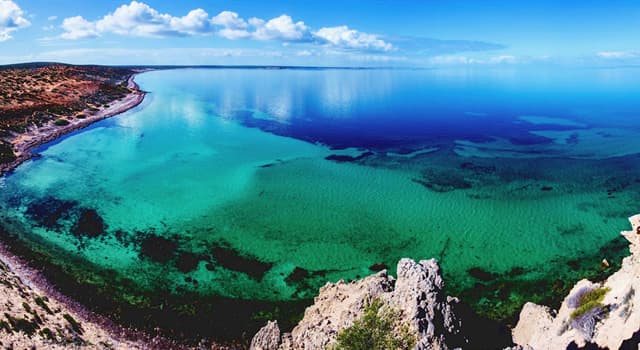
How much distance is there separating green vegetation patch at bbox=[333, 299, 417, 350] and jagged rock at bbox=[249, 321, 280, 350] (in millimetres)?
5081

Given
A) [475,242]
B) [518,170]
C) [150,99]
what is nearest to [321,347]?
[475,242]

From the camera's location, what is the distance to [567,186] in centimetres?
5906

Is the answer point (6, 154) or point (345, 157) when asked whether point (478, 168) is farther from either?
point (6, 154)

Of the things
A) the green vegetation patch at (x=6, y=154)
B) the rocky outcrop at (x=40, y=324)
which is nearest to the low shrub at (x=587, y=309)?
the rocky outcrop at (x=40, y=324)

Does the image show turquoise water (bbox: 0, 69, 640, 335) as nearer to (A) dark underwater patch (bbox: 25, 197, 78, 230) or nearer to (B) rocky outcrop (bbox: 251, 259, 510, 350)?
(A) dark underwater patch (bbox: 25, 197, 78, 230)

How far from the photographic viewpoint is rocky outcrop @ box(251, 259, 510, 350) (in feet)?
67.7

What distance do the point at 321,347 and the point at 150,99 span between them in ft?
505

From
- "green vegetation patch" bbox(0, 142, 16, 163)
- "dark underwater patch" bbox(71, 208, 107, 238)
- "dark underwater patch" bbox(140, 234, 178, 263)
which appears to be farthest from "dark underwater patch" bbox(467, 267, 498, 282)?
"green vegetation patch" bbox(0, 142, 16, 163)

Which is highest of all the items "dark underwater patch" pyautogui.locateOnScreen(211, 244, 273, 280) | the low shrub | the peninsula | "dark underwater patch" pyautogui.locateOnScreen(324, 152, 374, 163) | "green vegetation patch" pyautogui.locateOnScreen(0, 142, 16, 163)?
the peninsula

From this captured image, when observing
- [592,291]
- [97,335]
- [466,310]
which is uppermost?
[592,291]

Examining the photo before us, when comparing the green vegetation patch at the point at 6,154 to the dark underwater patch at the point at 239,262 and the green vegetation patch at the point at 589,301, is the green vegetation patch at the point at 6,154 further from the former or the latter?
the green vegetation patch at the point at 589,301

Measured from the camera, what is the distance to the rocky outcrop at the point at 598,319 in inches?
797

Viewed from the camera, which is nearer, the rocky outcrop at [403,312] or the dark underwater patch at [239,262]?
the rocky outcrop at [403,312]

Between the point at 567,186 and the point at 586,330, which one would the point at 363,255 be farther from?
the point at 567,186
